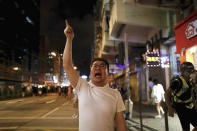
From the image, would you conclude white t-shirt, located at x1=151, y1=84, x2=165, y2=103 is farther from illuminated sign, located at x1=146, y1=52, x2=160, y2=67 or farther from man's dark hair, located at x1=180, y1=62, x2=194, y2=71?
man's dark hair, located at x1=180, y1=62, x2=194, y2=71

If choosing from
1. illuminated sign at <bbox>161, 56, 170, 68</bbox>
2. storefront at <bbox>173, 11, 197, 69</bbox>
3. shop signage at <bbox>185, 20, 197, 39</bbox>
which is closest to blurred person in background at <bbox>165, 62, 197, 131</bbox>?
illuminated sign at <bbox>161, 56, 170, 68</bbox>

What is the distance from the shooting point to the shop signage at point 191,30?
8.41 meters

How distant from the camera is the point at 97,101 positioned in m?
2.13

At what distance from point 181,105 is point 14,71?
40.4 meters

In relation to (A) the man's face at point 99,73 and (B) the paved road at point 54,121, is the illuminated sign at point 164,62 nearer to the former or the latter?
(B) the paved road at point 54,121

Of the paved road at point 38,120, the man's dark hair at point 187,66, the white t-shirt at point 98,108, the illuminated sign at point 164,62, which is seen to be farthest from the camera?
the paved road at point 38,120

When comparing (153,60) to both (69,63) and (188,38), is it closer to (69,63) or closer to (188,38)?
(188,38)

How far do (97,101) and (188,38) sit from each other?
323 inches

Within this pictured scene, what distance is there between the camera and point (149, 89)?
1642 cm

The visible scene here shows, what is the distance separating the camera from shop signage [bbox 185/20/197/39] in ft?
27.6

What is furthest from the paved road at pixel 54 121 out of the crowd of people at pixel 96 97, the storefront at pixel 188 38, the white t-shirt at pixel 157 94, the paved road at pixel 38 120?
the crowd of people at pixel 96 97

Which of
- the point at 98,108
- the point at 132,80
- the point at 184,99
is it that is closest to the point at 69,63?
the point at 98,108

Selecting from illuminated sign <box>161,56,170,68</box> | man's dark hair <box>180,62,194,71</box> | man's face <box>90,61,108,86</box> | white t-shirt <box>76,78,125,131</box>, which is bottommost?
white t-shirt <box>76,78,125,131</box>

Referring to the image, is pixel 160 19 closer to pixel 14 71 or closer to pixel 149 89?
pixel 149 89
